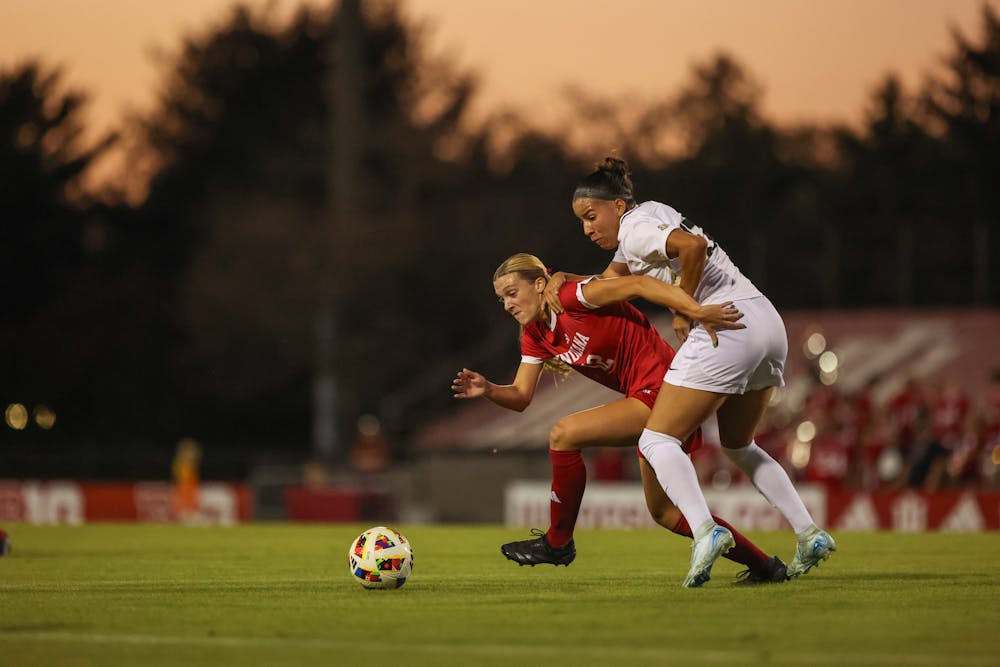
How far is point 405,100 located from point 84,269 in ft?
43.3

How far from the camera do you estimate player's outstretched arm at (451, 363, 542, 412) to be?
8703 mm

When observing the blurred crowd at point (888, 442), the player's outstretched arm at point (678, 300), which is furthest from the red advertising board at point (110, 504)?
the player's outstretched arm at point (678, 300)

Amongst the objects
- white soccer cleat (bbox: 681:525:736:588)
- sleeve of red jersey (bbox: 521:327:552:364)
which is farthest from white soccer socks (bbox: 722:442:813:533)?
sleeve of red jersey (bbox: 521:327:552:364)

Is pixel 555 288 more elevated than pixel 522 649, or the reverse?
pixel 555 288

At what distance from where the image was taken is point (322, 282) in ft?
132

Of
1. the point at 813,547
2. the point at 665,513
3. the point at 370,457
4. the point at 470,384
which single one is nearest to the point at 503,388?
the point at 470,384

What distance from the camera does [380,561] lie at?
8547 millimetres

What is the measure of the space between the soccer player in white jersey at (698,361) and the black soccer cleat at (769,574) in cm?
6

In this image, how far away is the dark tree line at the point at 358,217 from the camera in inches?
1471

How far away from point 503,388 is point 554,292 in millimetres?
676

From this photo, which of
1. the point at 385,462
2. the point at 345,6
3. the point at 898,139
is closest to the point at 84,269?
the point at 345,6

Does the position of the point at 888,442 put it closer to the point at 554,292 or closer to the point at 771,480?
the point at 771,480

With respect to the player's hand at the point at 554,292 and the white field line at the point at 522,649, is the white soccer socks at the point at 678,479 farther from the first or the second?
the white field line at the point at 522,649

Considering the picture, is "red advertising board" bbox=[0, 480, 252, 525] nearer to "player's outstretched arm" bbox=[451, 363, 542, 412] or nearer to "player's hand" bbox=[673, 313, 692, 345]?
"player's outstretched arm" bbox=[451, 363, 542, 412]
